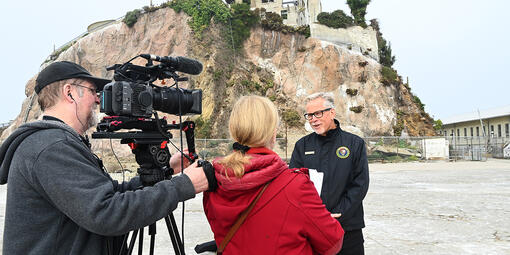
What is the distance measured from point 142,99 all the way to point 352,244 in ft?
7.04

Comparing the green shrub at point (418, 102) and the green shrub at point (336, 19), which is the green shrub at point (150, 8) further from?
the green shrub at point (418, 102)

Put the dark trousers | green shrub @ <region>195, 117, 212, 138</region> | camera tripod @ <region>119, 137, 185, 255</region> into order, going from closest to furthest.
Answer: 1. camera tripod @ <region>119, 137, 185, 255</region>
2. the dark trousers
3. green shrub @ <region>195, 117, 212, 138</region>

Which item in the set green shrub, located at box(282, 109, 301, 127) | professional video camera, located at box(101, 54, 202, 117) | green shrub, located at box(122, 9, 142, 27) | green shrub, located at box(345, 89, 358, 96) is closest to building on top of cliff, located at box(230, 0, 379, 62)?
green shrub, located at box(345, 89, 358, 96)

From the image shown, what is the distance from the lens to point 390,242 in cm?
495

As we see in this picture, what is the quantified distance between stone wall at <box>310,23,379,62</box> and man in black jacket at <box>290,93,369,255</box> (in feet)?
105

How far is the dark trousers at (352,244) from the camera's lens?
9.46 feet

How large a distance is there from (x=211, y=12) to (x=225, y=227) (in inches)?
1217

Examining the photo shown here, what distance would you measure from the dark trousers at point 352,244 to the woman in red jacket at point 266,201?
1326 mm

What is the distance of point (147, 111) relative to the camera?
1.82 metres

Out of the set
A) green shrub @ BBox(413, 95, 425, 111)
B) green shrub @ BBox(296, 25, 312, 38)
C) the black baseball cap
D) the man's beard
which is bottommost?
the man's beard

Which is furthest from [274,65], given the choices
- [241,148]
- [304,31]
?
[241,148]

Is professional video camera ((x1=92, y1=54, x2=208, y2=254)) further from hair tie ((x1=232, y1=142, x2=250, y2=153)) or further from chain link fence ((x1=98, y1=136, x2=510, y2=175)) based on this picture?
chain link fence ((x1=98, y1=136, x2=510, y2=175))

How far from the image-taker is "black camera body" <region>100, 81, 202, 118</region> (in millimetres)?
1728

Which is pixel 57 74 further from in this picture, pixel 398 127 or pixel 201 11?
pixel 398 127
